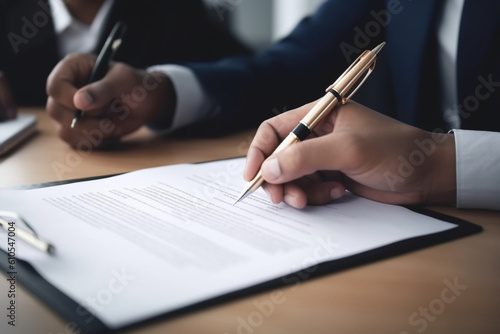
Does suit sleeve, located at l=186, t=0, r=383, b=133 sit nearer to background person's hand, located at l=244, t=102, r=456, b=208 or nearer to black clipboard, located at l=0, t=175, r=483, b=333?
background person's hand, located at l=244, t=102, r=456, b=208

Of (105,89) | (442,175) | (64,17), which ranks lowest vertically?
(442,175)

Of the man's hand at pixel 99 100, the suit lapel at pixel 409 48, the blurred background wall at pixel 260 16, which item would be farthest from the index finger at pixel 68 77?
the blurred background wall at pixel 260 16

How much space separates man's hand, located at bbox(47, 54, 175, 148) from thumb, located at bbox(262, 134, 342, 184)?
46 cm

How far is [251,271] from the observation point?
0.40 m

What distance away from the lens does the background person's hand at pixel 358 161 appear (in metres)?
Result: 0.53

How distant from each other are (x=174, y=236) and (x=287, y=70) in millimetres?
802

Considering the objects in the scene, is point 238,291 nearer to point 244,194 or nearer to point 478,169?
point 244,194

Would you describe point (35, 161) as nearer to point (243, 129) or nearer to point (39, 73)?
point (243, 129)

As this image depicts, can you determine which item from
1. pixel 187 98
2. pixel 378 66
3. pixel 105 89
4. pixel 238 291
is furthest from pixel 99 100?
pixel 378 66

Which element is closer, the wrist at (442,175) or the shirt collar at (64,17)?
the wrist at (442,175)

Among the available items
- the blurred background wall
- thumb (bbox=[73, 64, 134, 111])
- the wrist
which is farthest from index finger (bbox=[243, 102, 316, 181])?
the blurred background wall

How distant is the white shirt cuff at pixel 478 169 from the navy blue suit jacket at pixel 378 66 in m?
0.30

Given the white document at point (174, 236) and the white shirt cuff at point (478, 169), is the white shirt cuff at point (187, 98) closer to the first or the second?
the white document at point (174, 236)

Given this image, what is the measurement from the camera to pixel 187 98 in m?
1.00
